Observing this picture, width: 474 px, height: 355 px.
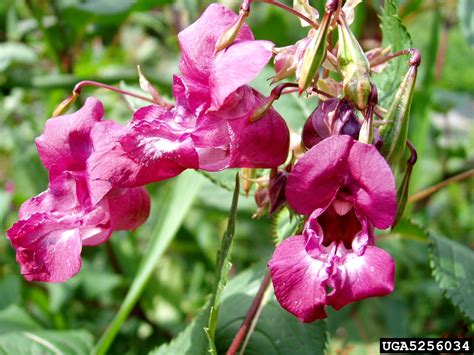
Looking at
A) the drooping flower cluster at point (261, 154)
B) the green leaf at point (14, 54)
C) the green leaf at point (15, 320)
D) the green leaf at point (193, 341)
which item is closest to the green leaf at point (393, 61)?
the drooping flower cluster at point (261, 154)

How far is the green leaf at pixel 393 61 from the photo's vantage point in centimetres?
87

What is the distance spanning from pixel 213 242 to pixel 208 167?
119 centimetres

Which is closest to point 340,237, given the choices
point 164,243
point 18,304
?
point 164,243

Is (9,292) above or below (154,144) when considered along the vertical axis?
below

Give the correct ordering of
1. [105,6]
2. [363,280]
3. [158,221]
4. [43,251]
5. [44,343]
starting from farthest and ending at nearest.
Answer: [105,6]
[158,221]
[44,343]
[43,251]
[363,280]

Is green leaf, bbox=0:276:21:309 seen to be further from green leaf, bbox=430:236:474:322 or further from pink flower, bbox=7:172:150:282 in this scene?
green leaf, bbox=430:236:474:322

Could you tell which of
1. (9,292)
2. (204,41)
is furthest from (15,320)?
(204,41)

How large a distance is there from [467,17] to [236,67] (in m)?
0.85

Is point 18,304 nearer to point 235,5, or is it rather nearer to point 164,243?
point 164,243

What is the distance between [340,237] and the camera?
65 cm

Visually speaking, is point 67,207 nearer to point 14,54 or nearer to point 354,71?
point 354,71

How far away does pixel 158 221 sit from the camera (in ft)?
3.94

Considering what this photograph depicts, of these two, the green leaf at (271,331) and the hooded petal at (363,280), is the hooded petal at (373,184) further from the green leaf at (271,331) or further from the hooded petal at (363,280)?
the green leaf at (271,331)

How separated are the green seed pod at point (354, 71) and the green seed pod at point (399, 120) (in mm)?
35
